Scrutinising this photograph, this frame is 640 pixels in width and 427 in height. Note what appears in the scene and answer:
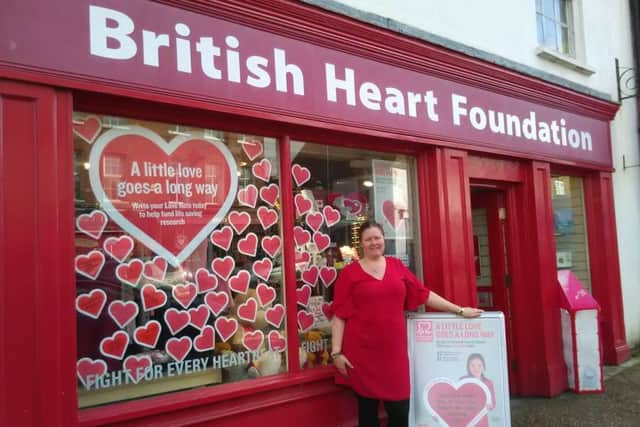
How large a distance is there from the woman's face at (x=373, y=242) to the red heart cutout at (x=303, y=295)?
1.94 ft

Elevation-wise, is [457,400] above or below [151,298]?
below

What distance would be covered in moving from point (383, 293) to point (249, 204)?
1.12 meters

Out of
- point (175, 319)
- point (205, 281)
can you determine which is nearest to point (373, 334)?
point (205, 281)

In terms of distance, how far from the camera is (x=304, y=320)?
4.02 meters

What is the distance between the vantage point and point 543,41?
6.49 m

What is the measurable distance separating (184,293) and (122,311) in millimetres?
408

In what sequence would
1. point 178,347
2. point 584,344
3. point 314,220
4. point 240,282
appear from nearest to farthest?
point 178,347 → point 240,282 → point 314,220 → point 584,344

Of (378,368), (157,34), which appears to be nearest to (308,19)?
(157,34)

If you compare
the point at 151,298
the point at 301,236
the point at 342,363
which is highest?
the point at 301,236

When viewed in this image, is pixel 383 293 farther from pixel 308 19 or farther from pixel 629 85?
pixel 629 85

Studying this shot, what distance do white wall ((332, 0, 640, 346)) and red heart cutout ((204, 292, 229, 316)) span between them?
289 centimetres

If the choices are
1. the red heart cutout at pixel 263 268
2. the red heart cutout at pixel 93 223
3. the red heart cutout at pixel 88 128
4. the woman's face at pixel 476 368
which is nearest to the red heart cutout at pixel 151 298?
the red heart cutout at pixel 93 223

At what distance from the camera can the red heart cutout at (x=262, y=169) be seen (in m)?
3.87

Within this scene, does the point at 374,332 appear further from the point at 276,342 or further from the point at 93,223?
the point at 93,223
